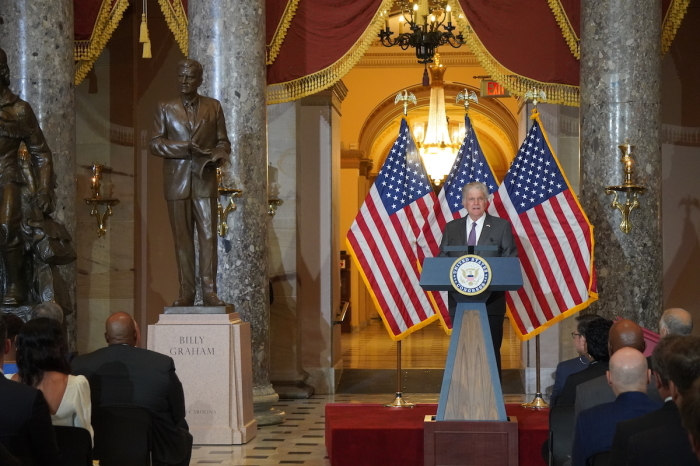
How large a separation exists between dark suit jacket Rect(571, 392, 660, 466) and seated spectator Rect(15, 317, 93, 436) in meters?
2.18

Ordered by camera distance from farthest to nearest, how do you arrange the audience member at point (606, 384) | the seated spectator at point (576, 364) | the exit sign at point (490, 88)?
the exit sign at point (490, 88) < the seated spectator at point (576, 364) < the audience member at point (606, 384)

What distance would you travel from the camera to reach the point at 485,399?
699cm

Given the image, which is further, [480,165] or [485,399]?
[480,165]

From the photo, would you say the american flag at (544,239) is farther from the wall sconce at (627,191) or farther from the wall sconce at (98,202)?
the wall sconce at (98,202)

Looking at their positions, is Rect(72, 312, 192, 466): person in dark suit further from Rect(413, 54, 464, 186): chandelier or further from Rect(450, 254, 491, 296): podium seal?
Rect(413, 54, 464, 186): chandelier

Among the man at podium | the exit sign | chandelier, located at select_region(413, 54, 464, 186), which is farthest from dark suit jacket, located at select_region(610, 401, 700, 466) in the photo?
chandelier, located at select_region(413, 54, 464, 186)

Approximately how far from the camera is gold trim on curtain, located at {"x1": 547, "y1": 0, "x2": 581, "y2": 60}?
10.6 metres

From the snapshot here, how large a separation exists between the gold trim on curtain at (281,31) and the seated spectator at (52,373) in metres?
6.54

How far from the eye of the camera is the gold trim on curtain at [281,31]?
35.8 feet

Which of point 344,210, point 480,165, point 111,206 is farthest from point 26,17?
point 344,210

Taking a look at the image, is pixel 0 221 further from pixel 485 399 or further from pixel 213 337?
pixel 485 399

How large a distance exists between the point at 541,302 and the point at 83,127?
6.25 metres

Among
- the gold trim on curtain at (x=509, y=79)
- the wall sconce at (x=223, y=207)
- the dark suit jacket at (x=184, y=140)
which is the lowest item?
the wall sconce at (x=223, y=207)

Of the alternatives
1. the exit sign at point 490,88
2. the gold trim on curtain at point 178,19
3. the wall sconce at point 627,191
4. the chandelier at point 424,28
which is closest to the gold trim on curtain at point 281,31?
the gold trim on curtain at point 178,19
